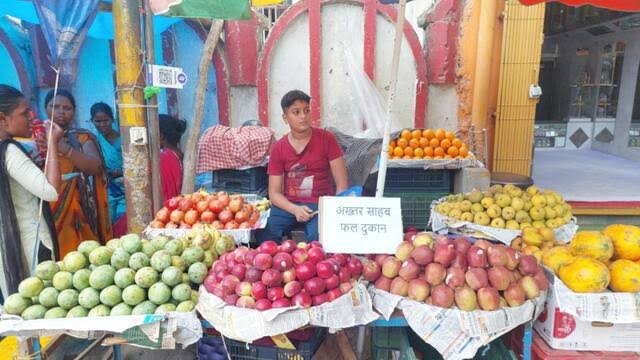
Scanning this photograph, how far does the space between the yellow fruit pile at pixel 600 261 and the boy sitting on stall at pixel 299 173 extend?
1.85 m

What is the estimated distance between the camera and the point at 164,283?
7.05 feet

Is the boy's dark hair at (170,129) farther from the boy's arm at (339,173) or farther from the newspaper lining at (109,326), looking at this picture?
the newspaper lining at (109,326)

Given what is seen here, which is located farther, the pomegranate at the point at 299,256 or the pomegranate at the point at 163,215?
the pomegranate at the point at 163,215

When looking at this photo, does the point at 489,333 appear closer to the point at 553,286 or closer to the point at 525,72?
the point at 553,286

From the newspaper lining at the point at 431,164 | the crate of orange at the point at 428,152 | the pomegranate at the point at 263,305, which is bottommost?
the pomegranate at the point at 263,305

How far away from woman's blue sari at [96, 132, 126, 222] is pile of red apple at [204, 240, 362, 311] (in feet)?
10.3

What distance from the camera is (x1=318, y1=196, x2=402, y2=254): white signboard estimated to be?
2.30 m

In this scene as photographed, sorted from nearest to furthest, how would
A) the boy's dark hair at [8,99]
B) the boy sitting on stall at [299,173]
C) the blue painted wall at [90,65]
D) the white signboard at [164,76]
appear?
the boy's dark hair at [8,99], the white signboard at [164,76], the boy sitting on stall at [299,173], the blue painted wall at [90,65]

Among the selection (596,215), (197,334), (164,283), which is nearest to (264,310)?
(197,334)

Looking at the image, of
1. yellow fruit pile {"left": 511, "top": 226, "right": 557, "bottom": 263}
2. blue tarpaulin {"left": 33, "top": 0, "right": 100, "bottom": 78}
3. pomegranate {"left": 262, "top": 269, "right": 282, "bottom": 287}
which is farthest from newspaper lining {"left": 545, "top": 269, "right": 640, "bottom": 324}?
blue tarpaulin {"left": 33, "top": 0, "right": 100, "bottom": 78}

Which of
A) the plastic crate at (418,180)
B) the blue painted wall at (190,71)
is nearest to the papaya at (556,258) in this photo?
the plastic crate at (418,180)

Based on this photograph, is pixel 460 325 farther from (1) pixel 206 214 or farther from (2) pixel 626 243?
(1) pixel 206 214

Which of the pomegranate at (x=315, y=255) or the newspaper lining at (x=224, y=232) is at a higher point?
the pomegranate at (x=315, y=255)

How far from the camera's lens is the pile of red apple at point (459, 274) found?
1.97m
